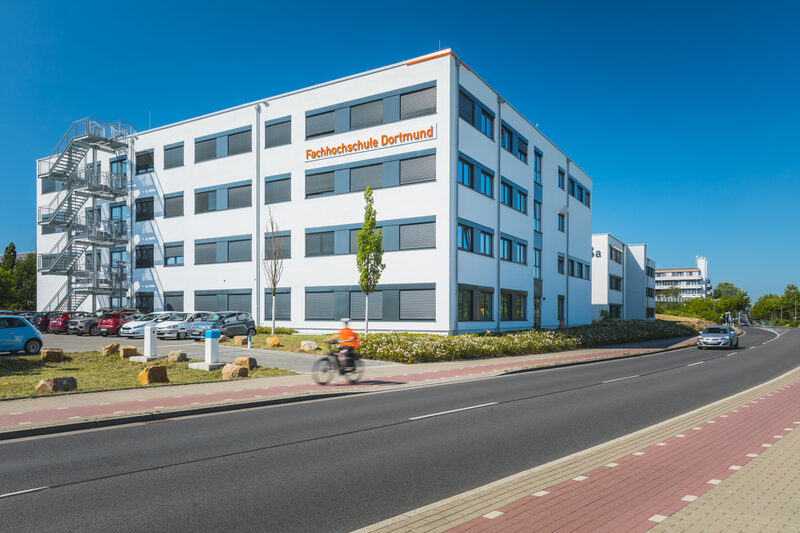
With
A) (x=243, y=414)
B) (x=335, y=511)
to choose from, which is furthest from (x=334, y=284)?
(x=335, y=511)

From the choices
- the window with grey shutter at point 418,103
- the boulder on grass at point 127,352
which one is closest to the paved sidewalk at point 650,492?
the boulder on grass at point 127,352

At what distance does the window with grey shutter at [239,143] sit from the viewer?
128ft

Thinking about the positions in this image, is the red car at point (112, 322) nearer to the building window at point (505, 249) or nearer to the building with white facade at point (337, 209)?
the building with white facade at point (337, 209)

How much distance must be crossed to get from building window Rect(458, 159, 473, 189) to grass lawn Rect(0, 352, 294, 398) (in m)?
17.9

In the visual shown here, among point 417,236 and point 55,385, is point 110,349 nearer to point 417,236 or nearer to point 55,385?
point 55,385

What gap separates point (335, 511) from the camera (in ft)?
16.9

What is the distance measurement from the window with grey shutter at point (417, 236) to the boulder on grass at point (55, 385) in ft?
67.7

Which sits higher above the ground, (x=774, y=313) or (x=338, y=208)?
(x=338, y=208)

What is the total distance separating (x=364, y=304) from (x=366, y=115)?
11.1 meters

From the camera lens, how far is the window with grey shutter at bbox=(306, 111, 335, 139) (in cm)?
3522

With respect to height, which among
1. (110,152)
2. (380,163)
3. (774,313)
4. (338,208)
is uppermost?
(110,152)

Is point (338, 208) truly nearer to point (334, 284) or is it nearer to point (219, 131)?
point (334, 284)

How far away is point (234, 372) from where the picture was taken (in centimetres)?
1565

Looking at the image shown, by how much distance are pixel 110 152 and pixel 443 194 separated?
30.0m
